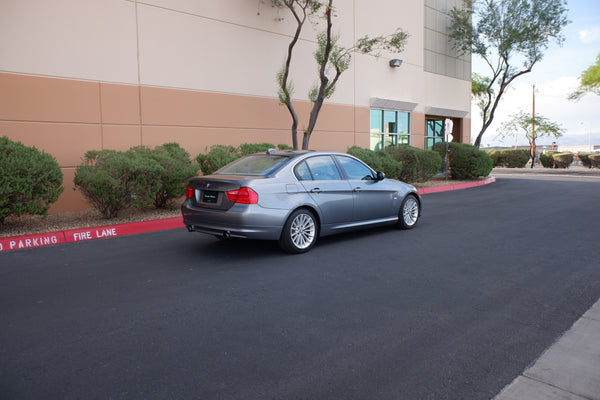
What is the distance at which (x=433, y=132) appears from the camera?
84.6 ft

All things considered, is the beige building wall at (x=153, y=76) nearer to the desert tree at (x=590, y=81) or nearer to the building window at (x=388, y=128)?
the building window at (x=388, y=128)

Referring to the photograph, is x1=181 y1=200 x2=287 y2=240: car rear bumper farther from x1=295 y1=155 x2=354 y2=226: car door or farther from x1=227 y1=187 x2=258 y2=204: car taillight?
x1=295 y1=155 x2=354 y2=226: car door

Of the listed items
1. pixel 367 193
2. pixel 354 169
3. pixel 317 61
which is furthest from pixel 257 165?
pixel 317 61

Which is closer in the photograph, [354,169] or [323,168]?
[323,168]

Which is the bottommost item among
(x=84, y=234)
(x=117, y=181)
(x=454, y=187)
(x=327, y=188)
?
(x=84, y=234)

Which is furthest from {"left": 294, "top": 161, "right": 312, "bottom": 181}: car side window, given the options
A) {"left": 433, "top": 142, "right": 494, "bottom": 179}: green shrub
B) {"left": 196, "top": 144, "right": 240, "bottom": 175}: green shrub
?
{"left": 433, "top": 142, "right": 494, "bottom": 179}: green shrub

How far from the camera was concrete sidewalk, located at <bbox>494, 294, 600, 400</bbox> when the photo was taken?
9.59ft

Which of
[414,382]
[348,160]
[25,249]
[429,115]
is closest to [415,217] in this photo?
[348,160]

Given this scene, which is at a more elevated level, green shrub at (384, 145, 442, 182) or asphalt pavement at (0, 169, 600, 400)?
green shrub at (384, 145, 442, 182)

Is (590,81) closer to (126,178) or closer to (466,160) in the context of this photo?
(466,160)

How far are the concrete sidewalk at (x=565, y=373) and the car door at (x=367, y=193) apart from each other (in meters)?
4.29

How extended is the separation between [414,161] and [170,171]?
1025 cm

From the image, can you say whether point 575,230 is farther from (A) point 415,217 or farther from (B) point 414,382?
(B) point 414,382

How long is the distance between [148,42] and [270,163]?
749cm
